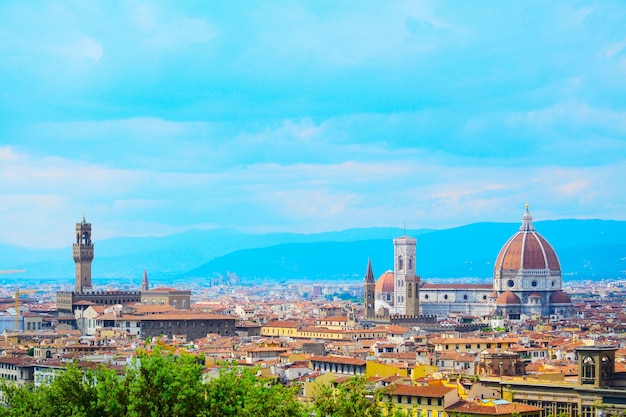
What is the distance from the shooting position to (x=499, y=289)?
466 ft

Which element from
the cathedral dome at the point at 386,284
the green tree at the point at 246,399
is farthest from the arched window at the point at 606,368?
the cathedral dome at the point at 386,284

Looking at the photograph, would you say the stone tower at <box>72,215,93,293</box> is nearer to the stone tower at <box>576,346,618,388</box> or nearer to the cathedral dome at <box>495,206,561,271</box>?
the cathedral dome at <box>495,206,561,271</box>

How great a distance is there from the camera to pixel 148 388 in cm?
3123

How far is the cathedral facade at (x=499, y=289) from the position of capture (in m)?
136

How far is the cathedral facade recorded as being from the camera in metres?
136

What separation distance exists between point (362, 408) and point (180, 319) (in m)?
66.5

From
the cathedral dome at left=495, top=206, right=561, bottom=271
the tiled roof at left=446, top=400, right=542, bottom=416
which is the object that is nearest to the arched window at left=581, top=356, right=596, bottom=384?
the tiled roof at left=446, top=400, right=542, bottom=416

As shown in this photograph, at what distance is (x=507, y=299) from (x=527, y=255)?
9.15 metres

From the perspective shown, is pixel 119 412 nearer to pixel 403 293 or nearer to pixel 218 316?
pixel 218 316

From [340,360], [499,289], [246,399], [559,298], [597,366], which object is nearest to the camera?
[246,399]

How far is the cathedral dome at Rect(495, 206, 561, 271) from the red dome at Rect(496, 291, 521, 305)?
6.07 meters

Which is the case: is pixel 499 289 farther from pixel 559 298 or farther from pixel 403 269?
pixel 403 269

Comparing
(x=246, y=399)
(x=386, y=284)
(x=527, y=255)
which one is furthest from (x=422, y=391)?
(x=527, y=255)

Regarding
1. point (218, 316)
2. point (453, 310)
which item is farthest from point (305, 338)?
point (453, 310)
